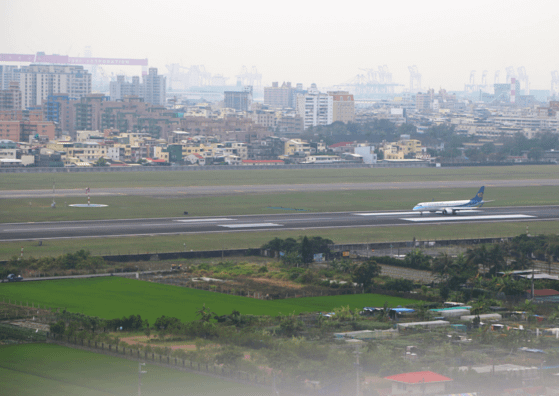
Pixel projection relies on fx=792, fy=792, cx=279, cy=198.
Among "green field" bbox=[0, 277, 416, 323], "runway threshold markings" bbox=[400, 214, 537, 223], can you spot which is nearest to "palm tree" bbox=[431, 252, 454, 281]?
"green field" bbox=[0, 277, 416, 323]

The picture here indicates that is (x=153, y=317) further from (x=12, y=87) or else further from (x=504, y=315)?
(x=12, y=87)

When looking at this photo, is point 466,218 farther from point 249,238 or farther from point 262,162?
point 262,162

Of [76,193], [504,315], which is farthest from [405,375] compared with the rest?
[76,193]

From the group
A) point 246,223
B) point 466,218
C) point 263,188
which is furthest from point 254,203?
point 466,218

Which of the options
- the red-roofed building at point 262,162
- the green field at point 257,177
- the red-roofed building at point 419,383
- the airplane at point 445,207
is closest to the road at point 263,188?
the green field at point 257,177

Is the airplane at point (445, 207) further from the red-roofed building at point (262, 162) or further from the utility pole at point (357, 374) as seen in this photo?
the red-roofed building at point (262, 162)

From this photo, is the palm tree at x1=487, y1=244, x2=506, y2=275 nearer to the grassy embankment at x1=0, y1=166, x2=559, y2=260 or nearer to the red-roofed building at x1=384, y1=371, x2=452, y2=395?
the grassy embankment at x1=0, y1=166, x2=559, y2=260
